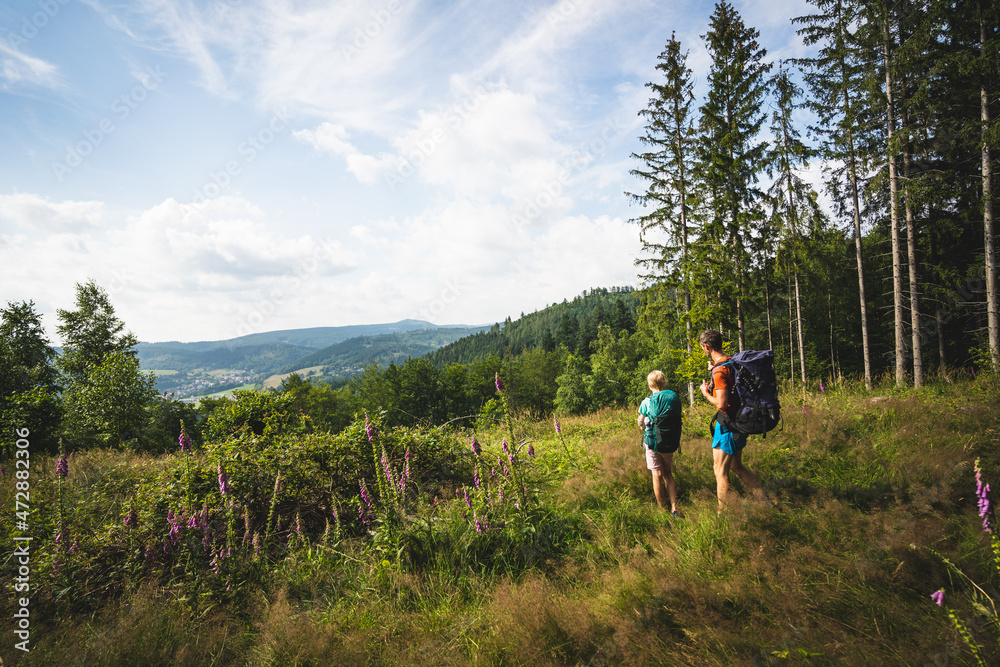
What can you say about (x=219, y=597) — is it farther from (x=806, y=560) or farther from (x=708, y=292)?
(x=708, y=292)

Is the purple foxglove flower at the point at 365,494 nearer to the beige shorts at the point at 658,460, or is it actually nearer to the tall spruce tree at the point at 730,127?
the beige shorts at the point at 658,460

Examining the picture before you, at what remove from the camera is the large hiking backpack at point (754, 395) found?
12.9 feet

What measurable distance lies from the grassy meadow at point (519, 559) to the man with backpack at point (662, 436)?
0.87 ft

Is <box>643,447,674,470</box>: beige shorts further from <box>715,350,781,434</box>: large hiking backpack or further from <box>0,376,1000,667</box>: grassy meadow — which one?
<box>715,350,781,434</box>: large hiking backpack

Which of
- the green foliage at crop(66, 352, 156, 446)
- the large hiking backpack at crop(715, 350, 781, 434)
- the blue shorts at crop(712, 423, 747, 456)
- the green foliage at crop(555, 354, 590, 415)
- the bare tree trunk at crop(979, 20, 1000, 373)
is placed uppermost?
the bare tree trunk at crop(979, 20, 1000, 373)

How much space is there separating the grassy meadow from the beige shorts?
1.84 feet

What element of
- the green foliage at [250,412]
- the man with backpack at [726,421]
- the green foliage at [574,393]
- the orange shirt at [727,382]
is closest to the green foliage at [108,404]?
the green foliage at [250,412]

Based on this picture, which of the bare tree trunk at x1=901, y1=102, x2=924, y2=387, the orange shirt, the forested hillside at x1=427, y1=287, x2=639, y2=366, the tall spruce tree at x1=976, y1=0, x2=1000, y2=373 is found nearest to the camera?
the orange shirt

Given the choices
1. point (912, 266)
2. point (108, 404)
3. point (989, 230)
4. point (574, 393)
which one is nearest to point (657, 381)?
A: point (912, 266)

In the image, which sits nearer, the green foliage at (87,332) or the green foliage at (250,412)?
the green foliage at (250,412)

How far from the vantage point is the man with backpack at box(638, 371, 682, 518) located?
4.48 m

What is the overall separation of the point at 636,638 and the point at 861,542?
92.4 inches

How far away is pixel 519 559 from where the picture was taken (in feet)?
12.8

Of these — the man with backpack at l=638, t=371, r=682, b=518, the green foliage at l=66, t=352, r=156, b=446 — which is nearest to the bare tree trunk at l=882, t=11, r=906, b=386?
the man with backpack at l=638, t=371, r=682, b=518
